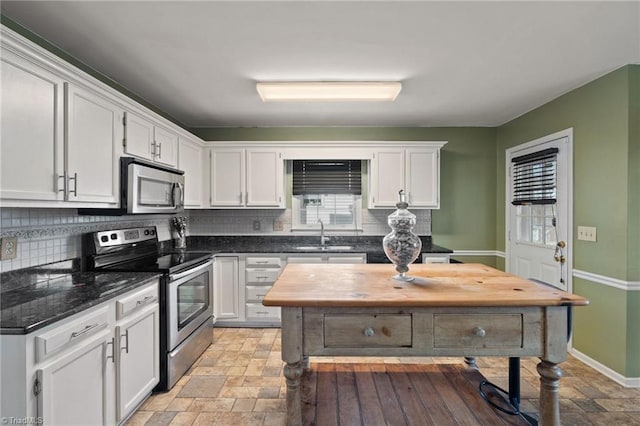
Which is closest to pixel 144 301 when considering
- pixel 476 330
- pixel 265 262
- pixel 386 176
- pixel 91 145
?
pixel 91 145

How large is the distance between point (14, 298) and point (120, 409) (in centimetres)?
85

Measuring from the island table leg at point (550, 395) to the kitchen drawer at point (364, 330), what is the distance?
0.65 m

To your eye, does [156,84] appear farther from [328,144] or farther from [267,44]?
[328,144]

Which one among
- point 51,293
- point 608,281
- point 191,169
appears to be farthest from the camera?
point 191,169

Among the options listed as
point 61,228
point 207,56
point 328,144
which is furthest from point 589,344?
point 61,228

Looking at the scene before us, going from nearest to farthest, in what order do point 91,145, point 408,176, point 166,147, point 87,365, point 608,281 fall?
point 87,365, point 91,145, point 608,281, point 166,147, point 408,176

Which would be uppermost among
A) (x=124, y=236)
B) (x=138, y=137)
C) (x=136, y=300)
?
(x=138, y=137)

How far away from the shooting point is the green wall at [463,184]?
417 cm

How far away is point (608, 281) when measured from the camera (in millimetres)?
2520

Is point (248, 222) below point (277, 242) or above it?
above

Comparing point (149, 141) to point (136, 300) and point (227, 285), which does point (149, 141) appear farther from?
point (227, 285)

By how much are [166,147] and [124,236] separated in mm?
900

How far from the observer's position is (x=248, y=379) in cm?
250

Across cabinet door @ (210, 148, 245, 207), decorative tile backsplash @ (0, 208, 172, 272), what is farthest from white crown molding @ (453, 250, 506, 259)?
decorative tile backsplash @ (0, 208, 172, 272)
